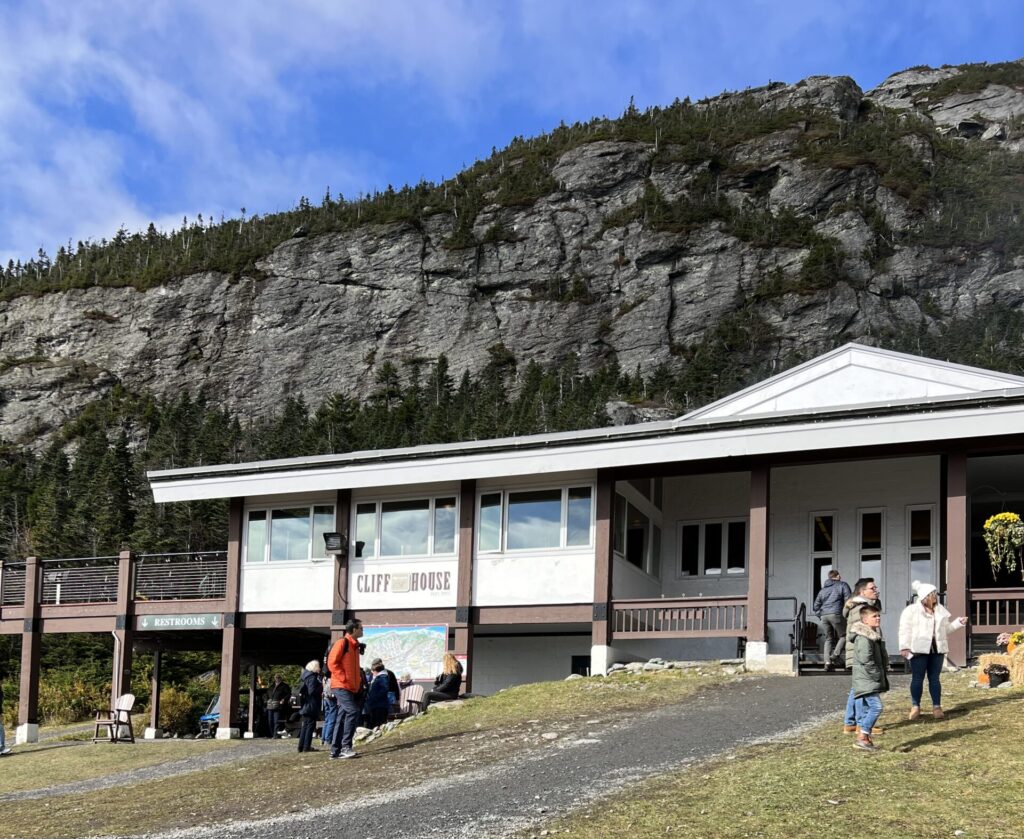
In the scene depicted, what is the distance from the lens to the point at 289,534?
27.3 meters

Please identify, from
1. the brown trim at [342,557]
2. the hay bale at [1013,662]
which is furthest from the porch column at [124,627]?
the hay bale at [1013,662]

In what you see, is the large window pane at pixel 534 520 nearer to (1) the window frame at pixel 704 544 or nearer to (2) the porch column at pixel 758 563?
(1) the window frame at pixel 704 544

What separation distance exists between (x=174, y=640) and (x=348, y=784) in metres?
17.6

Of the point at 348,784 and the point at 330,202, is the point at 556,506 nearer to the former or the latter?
the point at 348,784

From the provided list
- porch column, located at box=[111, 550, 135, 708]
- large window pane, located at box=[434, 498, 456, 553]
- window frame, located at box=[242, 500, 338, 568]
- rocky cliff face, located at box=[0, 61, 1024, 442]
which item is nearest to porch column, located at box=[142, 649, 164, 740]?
porch column, located at box=[111, 550, 135, 708]

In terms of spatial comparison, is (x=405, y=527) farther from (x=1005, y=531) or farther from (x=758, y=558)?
(x=1005, y=531)

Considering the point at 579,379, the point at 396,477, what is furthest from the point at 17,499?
the point at 396,477

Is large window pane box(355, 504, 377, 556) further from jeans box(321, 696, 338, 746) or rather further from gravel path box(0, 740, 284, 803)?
jeans box(321, 696, 338, 746)

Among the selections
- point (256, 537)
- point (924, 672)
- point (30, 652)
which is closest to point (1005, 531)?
point (924, 672)

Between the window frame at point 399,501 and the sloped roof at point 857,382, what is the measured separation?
4.84 metres

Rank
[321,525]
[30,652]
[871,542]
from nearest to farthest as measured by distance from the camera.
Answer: [871,542] < [321,525] < [30,652]

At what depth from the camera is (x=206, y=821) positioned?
12.4 metres

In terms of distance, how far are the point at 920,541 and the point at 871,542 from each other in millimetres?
864

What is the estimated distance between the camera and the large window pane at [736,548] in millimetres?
25797
